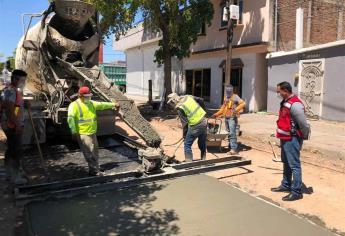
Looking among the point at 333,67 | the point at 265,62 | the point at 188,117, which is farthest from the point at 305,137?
the point at 265,62

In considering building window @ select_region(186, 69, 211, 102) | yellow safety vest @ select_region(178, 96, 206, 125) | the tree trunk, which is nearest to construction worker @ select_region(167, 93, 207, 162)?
yellow safety vest @ select_region(178, 96, 206, 125)

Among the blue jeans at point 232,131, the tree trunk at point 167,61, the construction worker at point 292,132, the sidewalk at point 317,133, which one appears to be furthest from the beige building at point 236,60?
the construction worker at point 292,132

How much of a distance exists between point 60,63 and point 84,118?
3.00 m

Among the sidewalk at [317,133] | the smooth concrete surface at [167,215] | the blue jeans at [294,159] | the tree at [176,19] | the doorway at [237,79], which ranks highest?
the tree at [176,19]

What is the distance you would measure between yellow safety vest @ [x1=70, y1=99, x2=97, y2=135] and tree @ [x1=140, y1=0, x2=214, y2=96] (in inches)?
336

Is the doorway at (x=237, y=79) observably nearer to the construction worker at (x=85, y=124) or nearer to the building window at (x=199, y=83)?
the building window at (x=199, y=83)

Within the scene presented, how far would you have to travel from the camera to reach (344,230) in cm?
461

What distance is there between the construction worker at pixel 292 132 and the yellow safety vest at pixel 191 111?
176 cm

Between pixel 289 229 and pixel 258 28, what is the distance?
529 inches

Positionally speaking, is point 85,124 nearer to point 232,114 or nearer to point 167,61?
point 232,114

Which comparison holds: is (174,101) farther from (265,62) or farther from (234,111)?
(265,62)

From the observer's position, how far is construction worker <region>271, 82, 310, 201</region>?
562 centimetres

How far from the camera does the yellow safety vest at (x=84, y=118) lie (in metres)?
6.57

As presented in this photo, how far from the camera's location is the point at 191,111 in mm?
7227
